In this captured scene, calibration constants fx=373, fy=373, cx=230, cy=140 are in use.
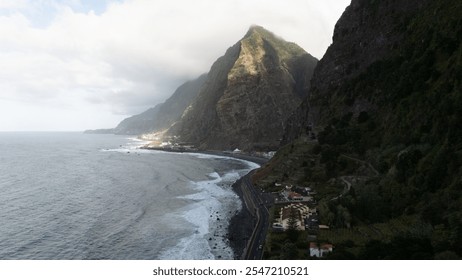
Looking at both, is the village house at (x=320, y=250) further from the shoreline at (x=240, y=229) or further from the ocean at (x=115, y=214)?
the ocean at (x=115, y=214)

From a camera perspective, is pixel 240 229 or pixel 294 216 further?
pixel 240 229

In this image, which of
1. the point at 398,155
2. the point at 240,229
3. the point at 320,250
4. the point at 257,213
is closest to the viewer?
the point at 320,250

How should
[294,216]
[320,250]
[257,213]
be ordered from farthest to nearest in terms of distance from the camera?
1. [257,213]
2. [294,216]
3. [320,250]

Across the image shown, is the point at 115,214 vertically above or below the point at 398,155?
below

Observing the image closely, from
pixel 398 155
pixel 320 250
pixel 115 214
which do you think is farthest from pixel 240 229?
pixel 398 155

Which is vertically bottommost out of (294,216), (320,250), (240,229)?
(240,229)

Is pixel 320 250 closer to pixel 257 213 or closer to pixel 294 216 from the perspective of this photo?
pixel 294 216
